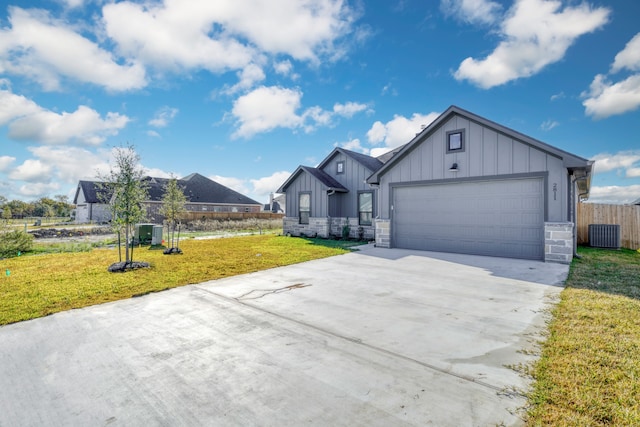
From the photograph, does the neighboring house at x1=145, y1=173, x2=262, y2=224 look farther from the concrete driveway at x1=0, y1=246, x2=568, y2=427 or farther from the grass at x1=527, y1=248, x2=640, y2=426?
the grass at x1=527, y1=248, x2=640, y2=426

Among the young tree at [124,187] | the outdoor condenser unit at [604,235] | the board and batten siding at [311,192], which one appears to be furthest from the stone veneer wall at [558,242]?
the young tree at [124,187]

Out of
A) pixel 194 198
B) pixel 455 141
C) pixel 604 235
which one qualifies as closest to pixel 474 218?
pixel 455 141

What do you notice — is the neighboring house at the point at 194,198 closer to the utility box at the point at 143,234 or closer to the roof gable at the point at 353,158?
the utility box at the point at 143,234

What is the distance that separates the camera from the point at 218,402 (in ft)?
7.41

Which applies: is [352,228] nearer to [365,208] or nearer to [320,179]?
[365,208]

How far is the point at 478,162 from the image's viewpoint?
9555mm

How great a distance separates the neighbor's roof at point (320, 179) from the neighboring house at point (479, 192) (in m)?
4.24

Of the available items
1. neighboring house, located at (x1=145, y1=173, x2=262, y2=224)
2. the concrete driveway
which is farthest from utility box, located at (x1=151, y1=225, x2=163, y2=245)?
neighboring house, located at (x1=145, y1=173, x2=262, y2=224)

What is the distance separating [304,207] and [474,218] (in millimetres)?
9781

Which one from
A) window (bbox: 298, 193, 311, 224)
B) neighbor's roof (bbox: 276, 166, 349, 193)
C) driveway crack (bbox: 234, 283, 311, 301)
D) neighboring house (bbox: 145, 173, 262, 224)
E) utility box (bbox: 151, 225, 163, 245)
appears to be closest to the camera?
driveway crack (bbox: 234, 283, 311, 301)

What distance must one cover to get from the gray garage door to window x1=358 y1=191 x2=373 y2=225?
4.05m

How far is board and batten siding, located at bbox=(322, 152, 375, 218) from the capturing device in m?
16.2

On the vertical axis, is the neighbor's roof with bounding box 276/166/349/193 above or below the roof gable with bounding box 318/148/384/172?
below

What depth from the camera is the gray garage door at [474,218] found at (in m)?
8.73
